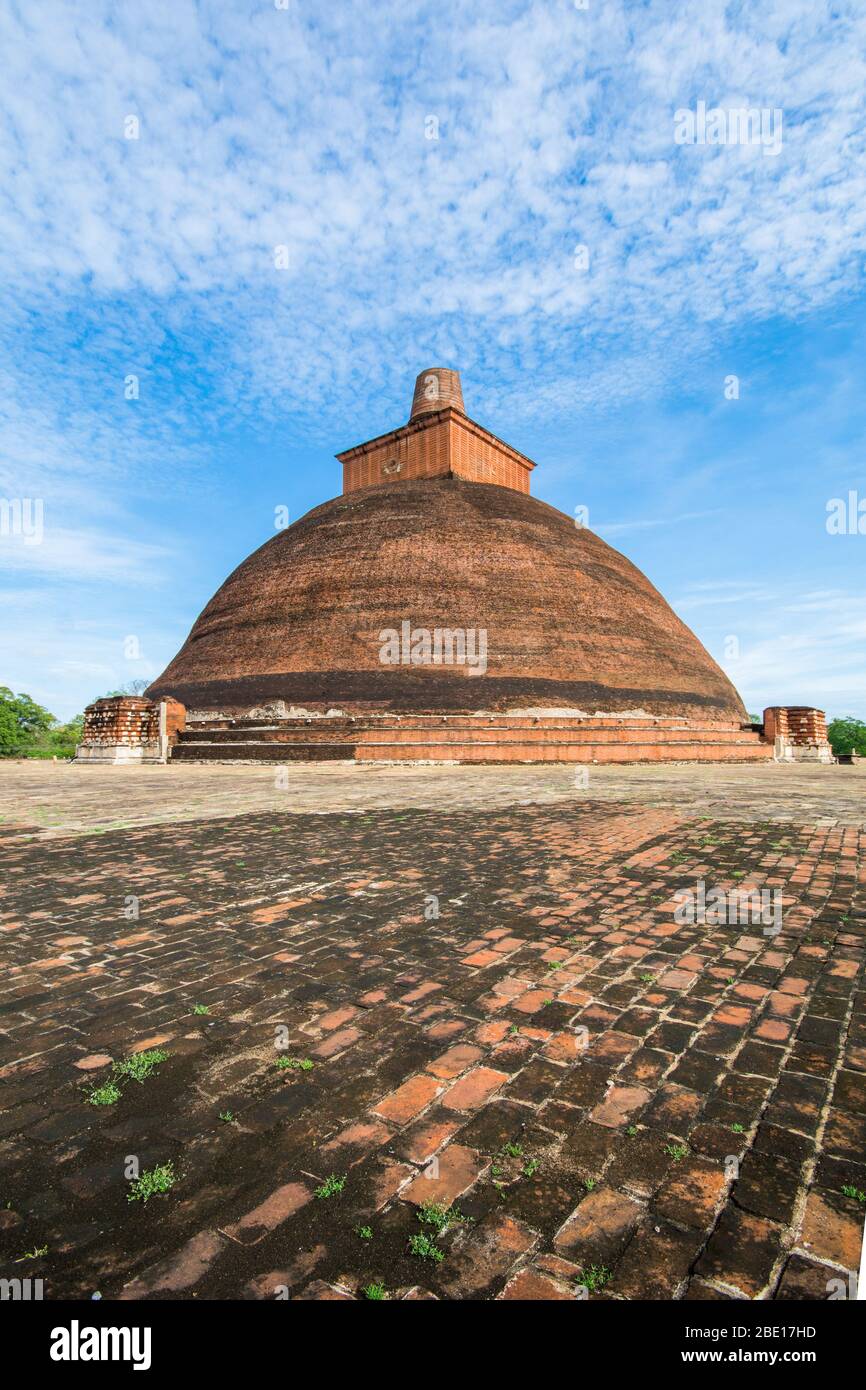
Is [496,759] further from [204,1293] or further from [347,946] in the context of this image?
[204,1293]

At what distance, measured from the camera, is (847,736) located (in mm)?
62094

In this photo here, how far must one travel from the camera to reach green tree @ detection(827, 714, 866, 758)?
60031 millimetres

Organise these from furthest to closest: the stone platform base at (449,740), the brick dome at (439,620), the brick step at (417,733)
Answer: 1. the brick dome at (439,620)
2. the brick step at (417,733)
3. the stone platform base at (449,740)

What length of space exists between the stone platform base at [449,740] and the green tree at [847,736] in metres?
44.4

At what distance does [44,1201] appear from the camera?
5.84 ft

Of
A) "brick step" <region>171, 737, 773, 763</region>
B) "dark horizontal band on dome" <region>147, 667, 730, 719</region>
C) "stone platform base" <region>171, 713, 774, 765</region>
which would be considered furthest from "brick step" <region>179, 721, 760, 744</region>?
"dark horizontal band on dome" <region>147, 667, 730, 719</region>

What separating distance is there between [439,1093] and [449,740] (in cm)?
1910

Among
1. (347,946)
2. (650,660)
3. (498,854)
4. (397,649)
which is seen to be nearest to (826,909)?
(498,854)

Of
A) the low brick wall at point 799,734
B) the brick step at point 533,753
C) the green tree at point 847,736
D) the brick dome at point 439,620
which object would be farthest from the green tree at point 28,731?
the green tree at point 847,736

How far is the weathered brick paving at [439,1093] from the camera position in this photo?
5.20 feet

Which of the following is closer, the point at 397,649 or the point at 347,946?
Answer: the point at 347,946

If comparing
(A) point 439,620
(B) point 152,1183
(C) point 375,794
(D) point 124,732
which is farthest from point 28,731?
(B) point 152,1183

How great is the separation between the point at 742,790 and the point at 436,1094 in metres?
12.2

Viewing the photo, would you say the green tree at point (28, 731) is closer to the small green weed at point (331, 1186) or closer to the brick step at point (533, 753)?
the brick step at point (533, 753)
